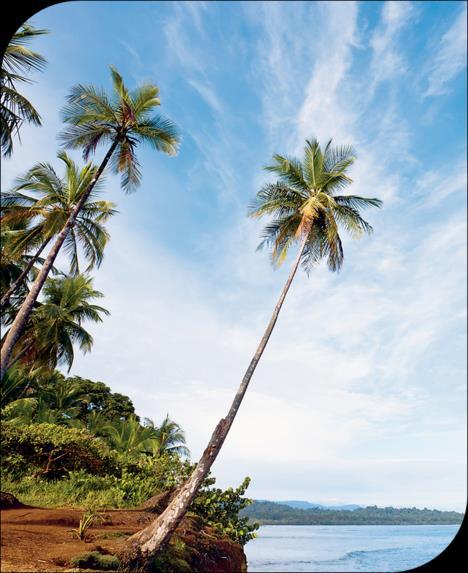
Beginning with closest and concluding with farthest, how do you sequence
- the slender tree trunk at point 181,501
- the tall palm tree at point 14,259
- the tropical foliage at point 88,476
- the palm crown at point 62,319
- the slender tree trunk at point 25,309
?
the slender tree trunk at point 181,501, the slender tree trunk at point 25,309, the tropical foliage at point 88,476, the tall palm tree at point 14,259, the palm crown at point 62,319

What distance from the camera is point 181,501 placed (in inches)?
217

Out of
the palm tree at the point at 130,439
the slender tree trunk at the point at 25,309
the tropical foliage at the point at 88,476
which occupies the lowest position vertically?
the tropical foliage at the point at 88,476

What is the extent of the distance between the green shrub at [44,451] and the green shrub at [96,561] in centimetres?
443

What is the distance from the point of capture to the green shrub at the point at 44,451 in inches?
325

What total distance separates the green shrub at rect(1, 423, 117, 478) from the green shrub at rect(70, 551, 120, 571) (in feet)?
14.5

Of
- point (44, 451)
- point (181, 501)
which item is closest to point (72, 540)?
point (181, 501)

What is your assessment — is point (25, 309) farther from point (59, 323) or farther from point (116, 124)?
point (59, 323)

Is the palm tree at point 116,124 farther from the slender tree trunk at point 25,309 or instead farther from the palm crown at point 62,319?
the palm crown at point 62,319

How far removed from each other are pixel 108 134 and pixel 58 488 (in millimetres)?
7298

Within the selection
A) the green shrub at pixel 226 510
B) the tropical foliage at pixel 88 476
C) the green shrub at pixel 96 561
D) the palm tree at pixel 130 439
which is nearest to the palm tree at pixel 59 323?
the palm tree at pixel 130 439

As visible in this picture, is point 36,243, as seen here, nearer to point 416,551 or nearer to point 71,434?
point 71,434

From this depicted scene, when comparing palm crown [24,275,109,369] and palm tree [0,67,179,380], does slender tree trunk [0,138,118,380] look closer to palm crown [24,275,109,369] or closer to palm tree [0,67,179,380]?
palm tree [0,67,179,380]

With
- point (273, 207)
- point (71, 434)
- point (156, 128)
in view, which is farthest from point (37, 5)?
point (71, 434)

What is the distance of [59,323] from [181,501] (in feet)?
37.0
